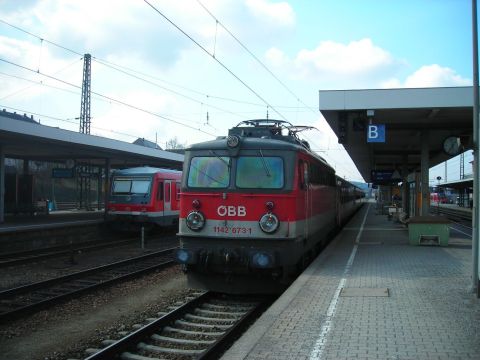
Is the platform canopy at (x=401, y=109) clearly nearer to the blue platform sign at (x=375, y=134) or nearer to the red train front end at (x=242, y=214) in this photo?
the blue platform sign at (x=375, y=134)

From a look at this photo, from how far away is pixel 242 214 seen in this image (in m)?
8.87

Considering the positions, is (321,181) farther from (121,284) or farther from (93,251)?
(93,251)

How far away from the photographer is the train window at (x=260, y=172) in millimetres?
8992

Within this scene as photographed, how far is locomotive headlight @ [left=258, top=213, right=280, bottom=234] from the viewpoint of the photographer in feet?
28.4

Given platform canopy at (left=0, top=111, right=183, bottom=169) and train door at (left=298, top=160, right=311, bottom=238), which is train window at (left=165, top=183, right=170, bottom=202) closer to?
platform canopy at (left=0, top=111, right=183, bottom=169)

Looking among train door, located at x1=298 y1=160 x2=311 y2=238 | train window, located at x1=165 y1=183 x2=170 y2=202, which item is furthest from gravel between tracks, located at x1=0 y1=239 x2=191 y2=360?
train window, located at x1=165 y1=183 x2=170 y2=202

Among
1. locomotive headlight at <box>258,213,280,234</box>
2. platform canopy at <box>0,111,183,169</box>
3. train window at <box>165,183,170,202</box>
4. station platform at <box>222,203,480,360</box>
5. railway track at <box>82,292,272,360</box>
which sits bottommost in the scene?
railway track at <box>82,292,272,360</box>

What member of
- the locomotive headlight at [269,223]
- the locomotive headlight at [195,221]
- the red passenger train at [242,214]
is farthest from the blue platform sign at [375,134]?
the locomotive headlight at [195,221]

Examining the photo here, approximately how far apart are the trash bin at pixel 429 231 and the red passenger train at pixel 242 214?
21.3 feet

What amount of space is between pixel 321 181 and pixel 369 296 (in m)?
5.38

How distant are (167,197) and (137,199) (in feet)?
5.55

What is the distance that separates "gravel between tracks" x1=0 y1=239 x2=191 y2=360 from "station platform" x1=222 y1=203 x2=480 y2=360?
8.04 ft

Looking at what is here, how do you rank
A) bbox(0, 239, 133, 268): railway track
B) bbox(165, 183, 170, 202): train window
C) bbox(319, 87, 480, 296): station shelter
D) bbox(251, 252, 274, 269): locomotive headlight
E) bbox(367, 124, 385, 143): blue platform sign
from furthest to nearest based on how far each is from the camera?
bbox(165, 183, 170, 202): train window → bbox(367, 124, 385, 143): blue platform sign → bbox(319, 87, 480, 296): station shelter → bbox(0, 239, 133, 268): railway track → bbox(251, 252, 274, 269): locomotive headlight

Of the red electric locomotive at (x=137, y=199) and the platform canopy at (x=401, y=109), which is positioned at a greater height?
the platform canopy at (x=401, y=109)
